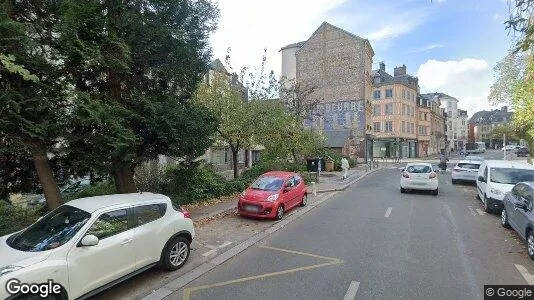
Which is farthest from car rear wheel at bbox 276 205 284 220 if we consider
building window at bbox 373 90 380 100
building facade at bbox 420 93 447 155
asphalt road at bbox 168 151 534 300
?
building facade at bbox 420 93 447 155

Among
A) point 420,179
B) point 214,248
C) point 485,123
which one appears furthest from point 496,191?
point 485,123

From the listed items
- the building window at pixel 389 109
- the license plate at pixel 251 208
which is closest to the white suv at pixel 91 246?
the license plate at pixel 251 208

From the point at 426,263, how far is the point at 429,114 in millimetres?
65778

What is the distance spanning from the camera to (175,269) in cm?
626

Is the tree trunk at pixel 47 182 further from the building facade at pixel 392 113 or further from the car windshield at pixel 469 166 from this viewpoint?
the building facade at pixel 392 113

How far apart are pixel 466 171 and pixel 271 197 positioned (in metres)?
15.1

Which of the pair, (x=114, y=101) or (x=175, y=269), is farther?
(x=114, y=101)

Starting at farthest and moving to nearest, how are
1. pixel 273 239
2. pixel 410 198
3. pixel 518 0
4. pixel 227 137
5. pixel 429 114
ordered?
Answer: pixel 429 114, pixel 227 137, pixel 410 198, pixel 273 239, pixel 518 0

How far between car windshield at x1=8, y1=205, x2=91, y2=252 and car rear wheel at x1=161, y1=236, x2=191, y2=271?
170 centimetres

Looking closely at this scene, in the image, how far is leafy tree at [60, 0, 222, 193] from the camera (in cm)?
823

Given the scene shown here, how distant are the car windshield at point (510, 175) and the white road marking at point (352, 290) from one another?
8.79 m

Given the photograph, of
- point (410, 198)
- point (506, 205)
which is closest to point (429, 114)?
point (410, 198)

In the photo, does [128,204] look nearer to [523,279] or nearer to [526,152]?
[523,279]

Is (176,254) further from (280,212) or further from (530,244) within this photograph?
(530,244)
